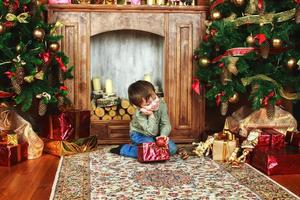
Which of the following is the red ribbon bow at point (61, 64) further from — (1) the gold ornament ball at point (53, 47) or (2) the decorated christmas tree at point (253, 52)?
(2) the decorated christmas tree at point (253, 52)

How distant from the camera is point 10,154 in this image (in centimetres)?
305

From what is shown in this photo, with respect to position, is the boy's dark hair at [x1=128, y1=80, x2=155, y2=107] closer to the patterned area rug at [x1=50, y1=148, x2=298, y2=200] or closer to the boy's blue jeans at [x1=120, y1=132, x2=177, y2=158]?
the boy's blue jeans at [x1=120, y1=132, x2=177, y2=158]

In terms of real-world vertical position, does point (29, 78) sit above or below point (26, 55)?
below

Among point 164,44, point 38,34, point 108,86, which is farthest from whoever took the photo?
point 108,86

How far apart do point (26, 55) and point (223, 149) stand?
156cm

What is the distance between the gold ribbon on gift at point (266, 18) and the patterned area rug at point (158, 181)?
3.64 feet

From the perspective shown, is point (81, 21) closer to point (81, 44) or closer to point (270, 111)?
point (81, 44)

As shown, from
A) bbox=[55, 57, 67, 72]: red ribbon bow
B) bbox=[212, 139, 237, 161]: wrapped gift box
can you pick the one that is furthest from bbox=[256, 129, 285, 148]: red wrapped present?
bbox=[55, 57, 67, 72]: red ribbon bow

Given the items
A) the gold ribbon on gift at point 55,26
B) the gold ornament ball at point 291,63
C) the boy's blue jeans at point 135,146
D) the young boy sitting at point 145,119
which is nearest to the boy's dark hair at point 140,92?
the young boy sitting at point 145,119

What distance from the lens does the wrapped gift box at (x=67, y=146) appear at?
3.35 meters

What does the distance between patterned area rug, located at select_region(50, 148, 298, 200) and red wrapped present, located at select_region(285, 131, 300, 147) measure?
417 mm

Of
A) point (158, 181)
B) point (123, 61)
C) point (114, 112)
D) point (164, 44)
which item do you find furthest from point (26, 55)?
point (123, 61)

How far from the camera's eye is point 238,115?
12.5 ft

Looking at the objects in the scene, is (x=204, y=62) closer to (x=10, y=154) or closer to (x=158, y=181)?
(x=158, y=181)
